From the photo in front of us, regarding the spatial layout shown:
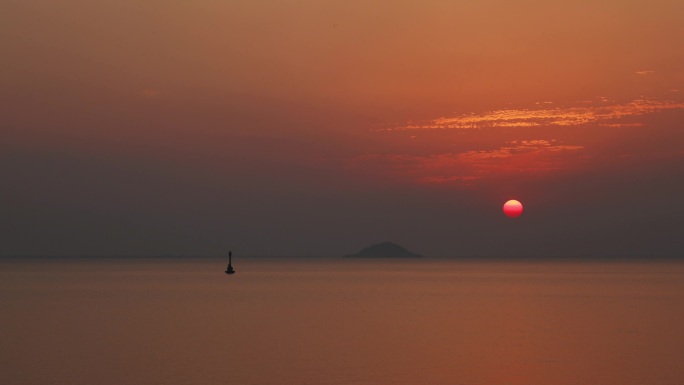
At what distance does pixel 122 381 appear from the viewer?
1518 inches

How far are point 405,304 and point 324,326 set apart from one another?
28.8 meters

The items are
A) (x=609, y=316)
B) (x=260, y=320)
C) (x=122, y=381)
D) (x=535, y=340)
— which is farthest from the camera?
(x=609, y=316)

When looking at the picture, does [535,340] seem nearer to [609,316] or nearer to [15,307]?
[609,316]

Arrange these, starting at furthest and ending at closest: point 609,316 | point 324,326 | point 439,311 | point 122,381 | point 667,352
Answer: point 439,311 → point 609,316 → point 324,326 → point 667,352 → point 122,381

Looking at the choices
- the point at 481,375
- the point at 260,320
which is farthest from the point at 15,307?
the point at 481,375

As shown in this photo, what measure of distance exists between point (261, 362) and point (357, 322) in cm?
2594

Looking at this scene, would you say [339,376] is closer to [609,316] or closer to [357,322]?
[357,322]

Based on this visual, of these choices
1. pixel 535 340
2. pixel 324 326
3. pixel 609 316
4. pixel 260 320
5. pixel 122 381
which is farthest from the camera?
pixel 609 316

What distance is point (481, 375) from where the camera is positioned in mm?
40281

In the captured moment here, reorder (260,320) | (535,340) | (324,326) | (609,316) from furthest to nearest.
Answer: (609,316) → (260,320) → (324,326) → (535,340)

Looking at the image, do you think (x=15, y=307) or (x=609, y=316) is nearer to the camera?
(x=609, y=316)

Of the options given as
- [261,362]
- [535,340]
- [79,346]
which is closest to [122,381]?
[261,362]

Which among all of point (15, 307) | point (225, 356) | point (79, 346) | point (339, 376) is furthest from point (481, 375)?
point (15, 307)

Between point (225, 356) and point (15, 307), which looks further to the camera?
point (15, 307)
